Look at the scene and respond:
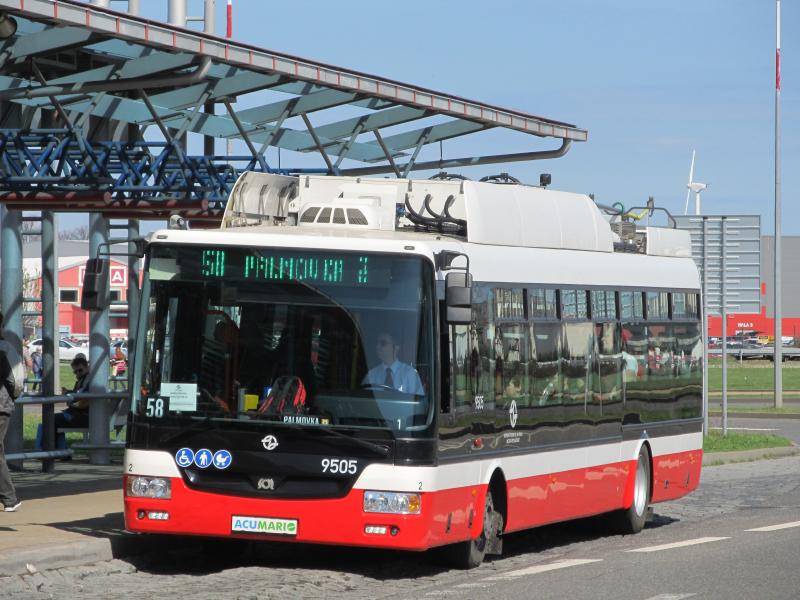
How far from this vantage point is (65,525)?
46.0ft

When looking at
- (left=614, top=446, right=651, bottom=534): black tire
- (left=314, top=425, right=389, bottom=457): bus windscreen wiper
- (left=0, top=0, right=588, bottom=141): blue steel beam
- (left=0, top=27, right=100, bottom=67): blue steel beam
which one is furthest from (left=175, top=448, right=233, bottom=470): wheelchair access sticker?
(left=614, top=446, right=651, bottom=534): black tire

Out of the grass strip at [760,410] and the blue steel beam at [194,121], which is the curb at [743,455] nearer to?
the blue steel beam at [194,121]

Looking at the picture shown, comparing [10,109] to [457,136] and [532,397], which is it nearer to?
[457,136]

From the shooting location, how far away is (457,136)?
21797 mm

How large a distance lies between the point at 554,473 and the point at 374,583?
3005mm

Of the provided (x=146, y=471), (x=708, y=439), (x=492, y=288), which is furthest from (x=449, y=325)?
(x=708, y=439)

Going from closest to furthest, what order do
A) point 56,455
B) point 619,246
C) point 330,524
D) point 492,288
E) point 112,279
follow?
point 330,524 < point 492,288 < point 619,246 < point 56,455 < point 112,279

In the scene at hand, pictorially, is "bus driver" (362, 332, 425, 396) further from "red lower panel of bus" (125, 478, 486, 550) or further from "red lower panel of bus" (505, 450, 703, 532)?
"red lower panel of bus" (505, 450, 703, 532)

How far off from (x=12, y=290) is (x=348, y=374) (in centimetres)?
873

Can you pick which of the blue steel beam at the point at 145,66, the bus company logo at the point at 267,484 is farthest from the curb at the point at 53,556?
the blue steel beam at the point at 145,66

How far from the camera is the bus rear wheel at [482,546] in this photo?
42.8 ft

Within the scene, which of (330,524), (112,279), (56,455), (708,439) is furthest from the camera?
(112,279)

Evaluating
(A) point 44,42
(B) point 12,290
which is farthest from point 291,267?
(B) point 12,290

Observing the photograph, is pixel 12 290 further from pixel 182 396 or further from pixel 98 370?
pixel 182 396
